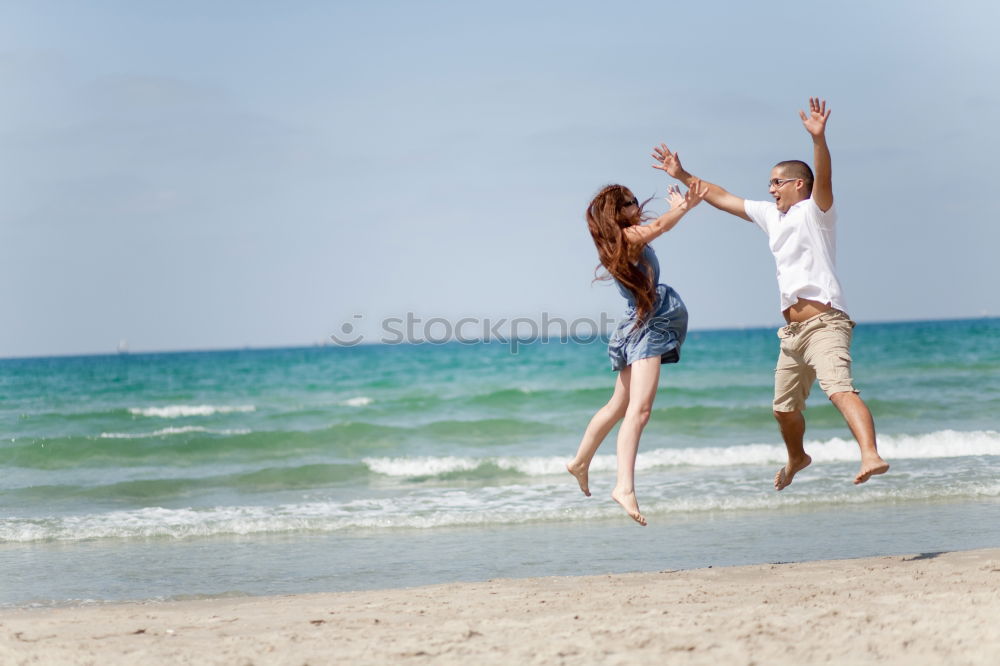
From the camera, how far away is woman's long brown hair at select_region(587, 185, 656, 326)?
18.3 feet

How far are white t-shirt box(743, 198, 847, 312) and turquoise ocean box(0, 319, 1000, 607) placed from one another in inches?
82.1

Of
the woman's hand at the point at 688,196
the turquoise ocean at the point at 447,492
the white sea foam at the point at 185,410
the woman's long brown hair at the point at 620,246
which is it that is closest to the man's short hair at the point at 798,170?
the woman's hand at the point at 688,196

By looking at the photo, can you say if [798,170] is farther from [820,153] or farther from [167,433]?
[167,433]

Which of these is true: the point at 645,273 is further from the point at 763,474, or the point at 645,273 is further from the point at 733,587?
the point at 763,474

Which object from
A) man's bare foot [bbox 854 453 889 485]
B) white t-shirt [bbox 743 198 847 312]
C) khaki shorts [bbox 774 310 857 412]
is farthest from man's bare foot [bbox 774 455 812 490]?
white t-shirt [bbox 743 198 847 312]

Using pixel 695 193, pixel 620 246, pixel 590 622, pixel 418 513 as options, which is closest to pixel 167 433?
pixel 418 513

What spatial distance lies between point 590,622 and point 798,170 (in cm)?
294

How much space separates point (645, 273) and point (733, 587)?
1859mm

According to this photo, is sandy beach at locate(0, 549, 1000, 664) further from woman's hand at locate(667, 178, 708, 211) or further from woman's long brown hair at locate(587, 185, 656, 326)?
woman's hand at locate(667, 178, 708, 211)

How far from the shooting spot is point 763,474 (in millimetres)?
11438

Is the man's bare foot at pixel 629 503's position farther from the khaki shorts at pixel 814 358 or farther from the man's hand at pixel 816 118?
the man's hand at pixel 816 118

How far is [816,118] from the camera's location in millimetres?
5355

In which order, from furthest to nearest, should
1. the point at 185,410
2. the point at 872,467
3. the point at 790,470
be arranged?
the point at 185,410
the point at 790,470
the point at 872,467

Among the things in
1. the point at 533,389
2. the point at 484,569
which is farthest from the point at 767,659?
the point at 533,389
